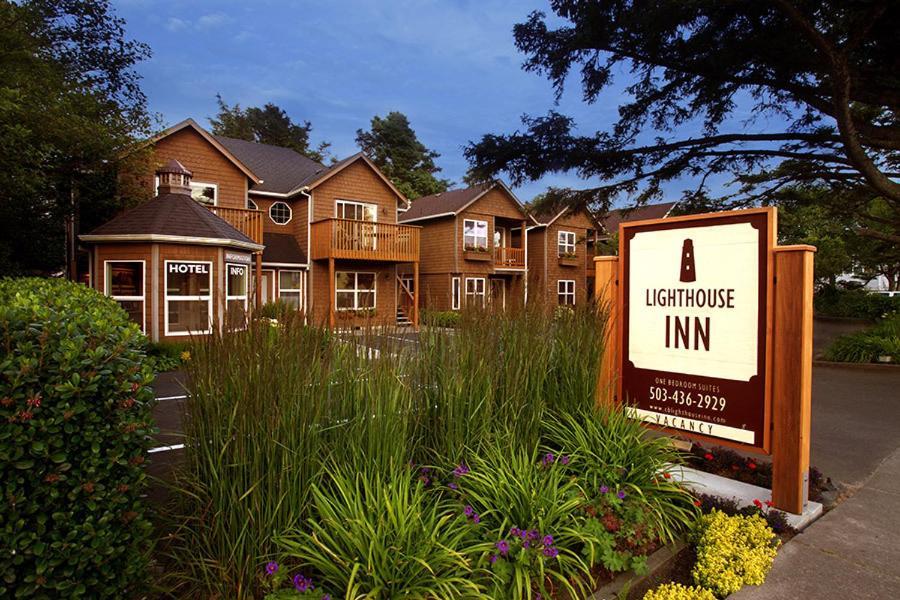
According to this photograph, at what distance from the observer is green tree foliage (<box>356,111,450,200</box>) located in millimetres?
45875

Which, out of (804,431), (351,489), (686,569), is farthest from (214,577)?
(804,431)

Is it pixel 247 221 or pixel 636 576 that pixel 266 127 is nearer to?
pixel 247 221

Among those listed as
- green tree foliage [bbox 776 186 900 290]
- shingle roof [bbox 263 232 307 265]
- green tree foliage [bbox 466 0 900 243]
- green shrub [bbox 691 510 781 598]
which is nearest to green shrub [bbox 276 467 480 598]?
green shrub [bbox 691 510 781 598]

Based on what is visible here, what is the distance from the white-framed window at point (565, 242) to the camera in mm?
29781

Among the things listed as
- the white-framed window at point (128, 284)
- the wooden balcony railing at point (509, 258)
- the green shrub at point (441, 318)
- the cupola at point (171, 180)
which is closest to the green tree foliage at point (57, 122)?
the cupola at point (171, 180)

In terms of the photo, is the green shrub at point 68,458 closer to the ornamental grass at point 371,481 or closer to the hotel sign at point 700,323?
the ornamental grass at point 371,481

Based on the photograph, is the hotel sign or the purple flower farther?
the hotel sign

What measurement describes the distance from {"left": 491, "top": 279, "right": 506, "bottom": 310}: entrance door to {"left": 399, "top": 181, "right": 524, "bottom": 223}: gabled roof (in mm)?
19482

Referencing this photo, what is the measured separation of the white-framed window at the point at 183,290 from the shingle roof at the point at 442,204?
13655 mm

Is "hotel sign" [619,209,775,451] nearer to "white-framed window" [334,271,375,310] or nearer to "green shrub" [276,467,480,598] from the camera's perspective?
"green shrub" [276,467,480,598]

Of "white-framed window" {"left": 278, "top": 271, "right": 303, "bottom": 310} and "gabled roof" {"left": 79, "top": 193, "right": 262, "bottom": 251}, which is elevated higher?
"gabled roof" {"left": 79, "top": 193, "right": 262, "bottom": 251}

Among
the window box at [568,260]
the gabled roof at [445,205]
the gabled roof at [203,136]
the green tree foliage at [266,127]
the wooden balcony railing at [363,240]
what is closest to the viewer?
the gabled roof at [203,136]

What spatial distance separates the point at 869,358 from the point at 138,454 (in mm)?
13597

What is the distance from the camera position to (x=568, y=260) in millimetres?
29797
